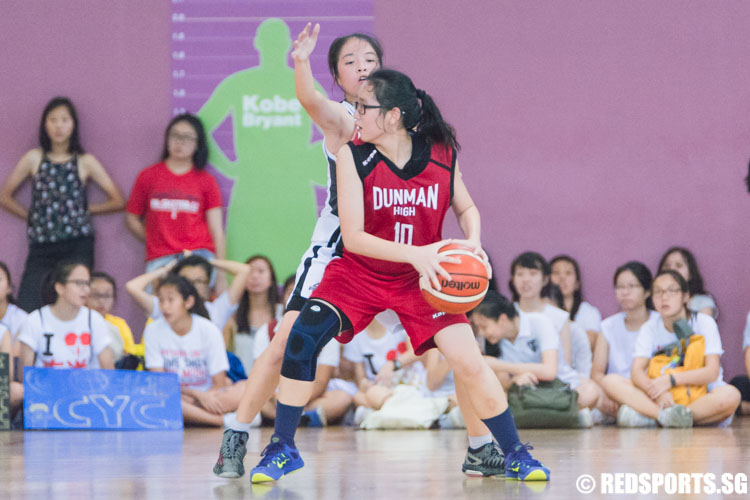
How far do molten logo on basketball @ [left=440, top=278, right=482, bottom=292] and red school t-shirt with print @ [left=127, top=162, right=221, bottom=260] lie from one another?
4802 millimetres

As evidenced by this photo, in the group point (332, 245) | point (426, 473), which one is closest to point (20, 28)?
point (332, 245)

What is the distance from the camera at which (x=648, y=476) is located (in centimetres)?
359

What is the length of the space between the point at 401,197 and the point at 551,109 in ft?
16.3

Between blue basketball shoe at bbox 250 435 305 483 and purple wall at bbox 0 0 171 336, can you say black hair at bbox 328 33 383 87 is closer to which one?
blue basketball shoe at bbox 250 435 305 483

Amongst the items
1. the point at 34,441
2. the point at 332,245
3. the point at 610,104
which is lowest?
the point at 34,441

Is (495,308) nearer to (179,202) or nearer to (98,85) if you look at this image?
(179,202)

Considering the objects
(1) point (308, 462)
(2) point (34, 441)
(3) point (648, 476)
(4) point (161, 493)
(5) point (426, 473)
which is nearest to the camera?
(4) point (161, 493)

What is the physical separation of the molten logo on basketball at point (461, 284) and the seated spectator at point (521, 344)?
2.98 m

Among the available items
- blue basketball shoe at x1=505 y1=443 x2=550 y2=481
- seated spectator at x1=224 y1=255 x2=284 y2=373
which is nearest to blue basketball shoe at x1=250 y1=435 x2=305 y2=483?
blue basketball shoe at x1=505 y1=443 x2=550 y2=481

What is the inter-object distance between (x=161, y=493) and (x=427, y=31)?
575cm

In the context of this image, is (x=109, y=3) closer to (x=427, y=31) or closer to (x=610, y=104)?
(x=427, y=31)

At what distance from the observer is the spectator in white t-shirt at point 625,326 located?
7367 millimetres

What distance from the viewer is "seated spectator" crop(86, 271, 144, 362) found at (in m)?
7.17

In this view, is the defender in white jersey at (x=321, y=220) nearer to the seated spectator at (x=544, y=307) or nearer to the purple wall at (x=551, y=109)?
the seated spectator at (x=544, y=307)
